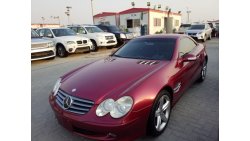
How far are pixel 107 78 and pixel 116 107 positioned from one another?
658 millimetres

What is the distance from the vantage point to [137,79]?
9.24ft

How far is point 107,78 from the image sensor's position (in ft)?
9.73

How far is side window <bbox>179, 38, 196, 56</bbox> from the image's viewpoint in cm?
396

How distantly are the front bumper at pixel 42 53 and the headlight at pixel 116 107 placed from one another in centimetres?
783

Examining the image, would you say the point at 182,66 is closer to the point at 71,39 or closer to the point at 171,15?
the point at 71,39

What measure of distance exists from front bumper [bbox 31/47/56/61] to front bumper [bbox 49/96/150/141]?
24.7 ft

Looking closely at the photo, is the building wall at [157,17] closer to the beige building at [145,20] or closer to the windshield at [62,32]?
the beige building at [145,20]

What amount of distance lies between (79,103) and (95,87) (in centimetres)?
30

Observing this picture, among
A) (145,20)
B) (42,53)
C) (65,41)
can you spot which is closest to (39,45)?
(42,53)

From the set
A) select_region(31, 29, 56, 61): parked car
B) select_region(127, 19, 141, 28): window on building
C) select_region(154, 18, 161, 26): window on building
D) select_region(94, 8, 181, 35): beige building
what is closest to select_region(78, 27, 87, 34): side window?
select_region(31, 29, 56, 61): parked car

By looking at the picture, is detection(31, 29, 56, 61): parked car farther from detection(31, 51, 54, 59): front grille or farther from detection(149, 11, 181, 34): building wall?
detection(149, 11, 181, 34): building wall

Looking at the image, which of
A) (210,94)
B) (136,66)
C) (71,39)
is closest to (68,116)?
(136,66)

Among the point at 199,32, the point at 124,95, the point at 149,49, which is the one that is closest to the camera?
the point at 124,95

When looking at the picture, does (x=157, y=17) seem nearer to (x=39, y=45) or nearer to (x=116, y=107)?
(x=39, y=45)
